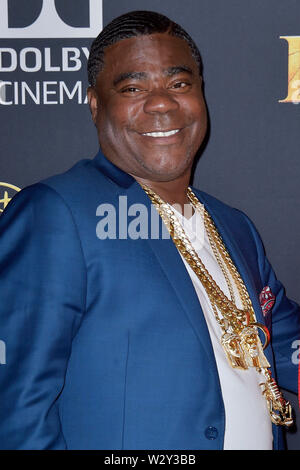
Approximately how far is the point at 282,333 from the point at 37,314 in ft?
2.53

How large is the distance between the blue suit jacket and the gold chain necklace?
78 millimetres

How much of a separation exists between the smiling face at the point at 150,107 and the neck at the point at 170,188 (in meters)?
0.03

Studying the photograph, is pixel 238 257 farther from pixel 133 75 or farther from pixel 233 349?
pixel 133 75

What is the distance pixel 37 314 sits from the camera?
3.49 feet

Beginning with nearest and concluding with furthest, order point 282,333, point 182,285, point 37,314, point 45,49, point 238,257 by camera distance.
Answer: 1. point 37,314
2. point 182,285
3. point 238,257
4. point 282,333
5. point 45,49

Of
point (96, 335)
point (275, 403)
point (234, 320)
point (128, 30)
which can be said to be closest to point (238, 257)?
point (234, 320)

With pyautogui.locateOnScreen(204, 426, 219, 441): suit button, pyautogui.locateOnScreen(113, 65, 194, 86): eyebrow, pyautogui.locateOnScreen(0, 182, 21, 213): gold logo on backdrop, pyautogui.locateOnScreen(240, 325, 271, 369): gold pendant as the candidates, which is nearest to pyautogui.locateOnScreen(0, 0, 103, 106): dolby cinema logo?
pyautogui.locateOnScreen(0, 182, 21, 213): gold logo on backdrop

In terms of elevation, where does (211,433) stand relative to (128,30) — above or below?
below

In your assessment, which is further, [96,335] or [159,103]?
[159,103]

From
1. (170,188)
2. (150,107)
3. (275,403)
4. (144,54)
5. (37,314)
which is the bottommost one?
(275,403)

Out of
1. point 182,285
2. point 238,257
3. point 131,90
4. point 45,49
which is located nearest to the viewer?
point 182,285

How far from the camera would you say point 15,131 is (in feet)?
5.60

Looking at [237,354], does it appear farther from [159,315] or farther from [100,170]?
[100,170]

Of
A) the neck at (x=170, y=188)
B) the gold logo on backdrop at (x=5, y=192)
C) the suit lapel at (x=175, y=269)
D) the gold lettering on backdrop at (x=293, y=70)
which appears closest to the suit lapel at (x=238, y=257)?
the suit lapel at (x=175, y=269)
